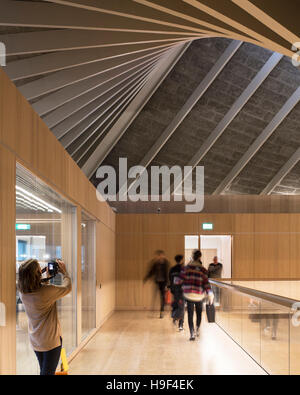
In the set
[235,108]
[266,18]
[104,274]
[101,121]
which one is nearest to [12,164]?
[266,18]

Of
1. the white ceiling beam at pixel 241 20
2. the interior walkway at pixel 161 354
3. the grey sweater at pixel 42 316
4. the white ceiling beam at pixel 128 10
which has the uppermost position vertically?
the white ceiling beam at pixel 128 10

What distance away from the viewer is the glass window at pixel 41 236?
4.38m

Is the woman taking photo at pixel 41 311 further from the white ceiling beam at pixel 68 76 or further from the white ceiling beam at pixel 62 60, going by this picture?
the white ceiling beam at pixel 68 76

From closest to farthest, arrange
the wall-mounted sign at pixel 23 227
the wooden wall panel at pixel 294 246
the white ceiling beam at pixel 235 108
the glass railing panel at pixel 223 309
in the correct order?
the wall-mounted sign at pixel 23 227 < the glass railing panel at pixel 223 309 < the white ceiling beam at pixel 235 108 < the wooden wall panel at pixel 294 246

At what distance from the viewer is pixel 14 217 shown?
4.06m

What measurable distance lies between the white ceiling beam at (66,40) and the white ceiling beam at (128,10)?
31.5 inches

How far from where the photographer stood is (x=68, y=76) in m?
7.16

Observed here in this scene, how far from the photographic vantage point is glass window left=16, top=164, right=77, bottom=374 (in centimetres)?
438

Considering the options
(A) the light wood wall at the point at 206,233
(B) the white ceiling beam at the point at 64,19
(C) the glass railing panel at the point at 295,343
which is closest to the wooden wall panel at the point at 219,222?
(A) the light wood wall at the point at 206,233

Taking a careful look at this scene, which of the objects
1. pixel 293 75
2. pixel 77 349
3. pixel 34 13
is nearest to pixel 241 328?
pixel 77 349

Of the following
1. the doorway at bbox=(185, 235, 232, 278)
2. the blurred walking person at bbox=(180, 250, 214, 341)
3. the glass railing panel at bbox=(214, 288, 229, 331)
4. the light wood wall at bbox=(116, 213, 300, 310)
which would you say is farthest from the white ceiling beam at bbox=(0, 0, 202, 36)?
the doorway at bbox=(185, 235, 232, 278)

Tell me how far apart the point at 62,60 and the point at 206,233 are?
9266mm

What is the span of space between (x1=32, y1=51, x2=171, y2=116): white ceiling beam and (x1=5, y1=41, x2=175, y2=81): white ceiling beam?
0.82m

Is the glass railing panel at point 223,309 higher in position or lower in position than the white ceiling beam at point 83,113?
lower
